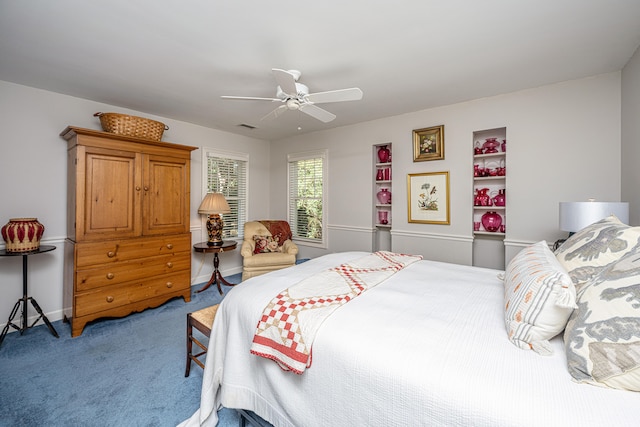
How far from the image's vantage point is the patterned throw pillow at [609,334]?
77 cm

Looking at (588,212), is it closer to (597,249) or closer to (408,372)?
(597,249)

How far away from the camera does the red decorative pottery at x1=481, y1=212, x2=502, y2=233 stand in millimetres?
3186

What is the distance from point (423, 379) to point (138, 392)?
1.99m

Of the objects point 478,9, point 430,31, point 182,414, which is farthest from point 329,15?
point 182,414

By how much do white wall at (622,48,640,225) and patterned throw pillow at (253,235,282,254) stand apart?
12.8ft

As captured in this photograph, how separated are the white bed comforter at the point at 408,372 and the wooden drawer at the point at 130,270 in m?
1.96

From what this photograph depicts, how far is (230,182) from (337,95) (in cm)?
304

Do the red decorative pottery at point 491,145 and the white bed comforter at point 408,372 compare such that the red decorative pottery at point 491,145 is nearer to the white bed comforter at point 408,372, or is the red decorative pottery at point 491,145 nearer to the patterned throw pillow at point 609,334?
the white bed comforter at point 408,372

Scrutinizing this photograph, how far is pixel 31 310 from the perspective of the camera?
2.84 metres

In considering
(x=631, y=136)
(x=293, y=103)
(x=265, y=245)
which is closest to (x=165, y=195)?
(x=265, y=245)

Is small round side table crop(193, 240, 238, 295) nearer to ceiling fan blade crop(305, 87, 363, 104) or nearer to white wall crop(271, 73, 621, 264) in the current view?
white wall crop(271, 73, 621, 264)

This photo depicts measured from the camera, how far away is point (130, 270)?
2.97 m

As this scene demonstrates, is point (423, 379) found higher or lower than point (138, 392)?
higher

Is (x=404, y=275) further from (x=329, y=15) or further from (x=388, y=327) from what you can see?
(x=329, y=15)
